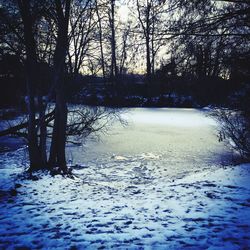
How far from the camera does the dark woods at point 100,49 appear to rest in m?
5.43

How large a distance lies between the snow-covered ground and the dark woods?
6.53ft

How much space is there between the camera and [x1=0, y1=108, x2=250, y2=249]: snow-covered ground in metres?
4.16

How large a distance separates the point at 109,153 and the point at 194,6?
9.24m

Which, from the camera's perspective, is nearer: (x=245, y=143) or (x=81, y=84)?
(x=245, y=143)

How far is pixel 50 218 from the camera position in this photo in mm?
5230

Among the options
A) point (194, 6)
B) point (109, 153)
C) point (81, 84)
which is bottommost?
point (109, 153)

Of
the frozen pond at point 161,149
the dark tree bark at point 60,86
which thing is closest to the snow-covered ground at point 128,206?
the frozen pond at point 161,149

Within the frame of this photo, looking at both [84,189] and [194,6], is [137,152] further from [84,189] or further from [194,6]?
[194,6]

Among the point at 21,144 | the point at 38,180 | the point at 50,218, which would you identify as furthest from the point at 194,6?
the point at 21,144

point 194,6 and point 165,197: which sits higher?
point 194,6

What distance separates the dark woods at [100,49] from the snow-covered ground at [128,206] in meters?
1.99

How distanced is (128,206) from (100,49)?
24.0 ft

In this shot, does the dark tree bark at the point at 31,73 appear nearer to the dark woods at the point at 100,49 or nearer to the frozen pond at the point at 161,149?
the dark woods at the point at 100,49

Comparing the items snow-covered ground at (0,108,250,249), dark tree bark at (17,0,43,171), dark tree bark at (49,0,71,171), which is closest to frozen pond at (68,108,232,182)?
snow-covered ground at (0,108,250,249)
